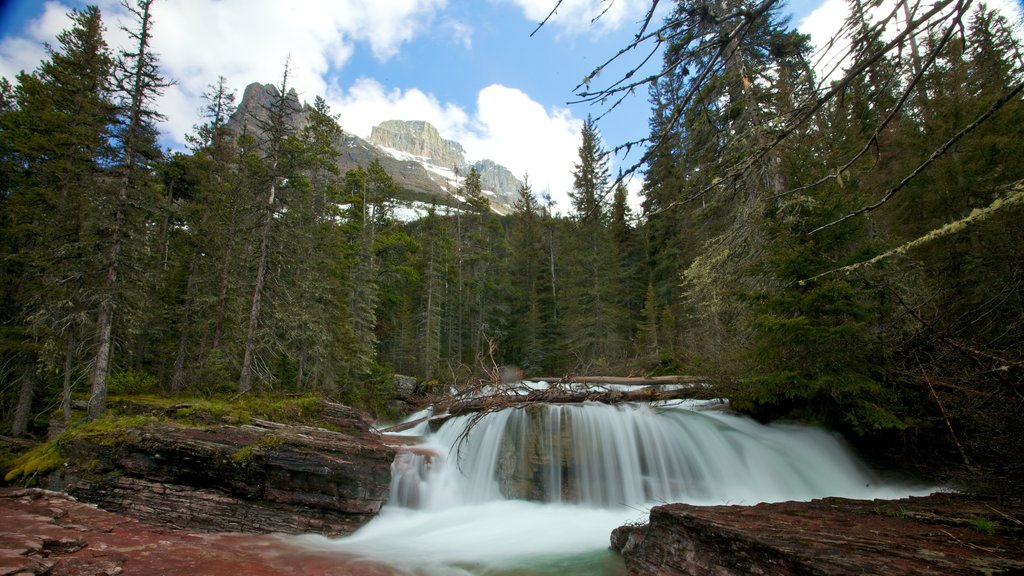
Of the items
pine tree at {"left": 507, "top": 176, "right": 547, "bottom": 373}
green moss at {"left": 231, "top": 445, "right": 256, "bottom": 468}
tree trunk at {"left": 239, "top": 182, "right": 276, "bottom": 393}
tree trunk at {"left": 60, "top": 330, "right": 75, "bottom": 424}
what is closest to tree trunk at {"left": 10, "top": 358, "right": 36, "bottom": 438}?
tree trunk at {"left": 60, "top": 330, "right": 75, "bottom": 424}

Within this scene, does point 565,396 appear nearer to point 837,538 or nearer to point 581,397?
point 581,397

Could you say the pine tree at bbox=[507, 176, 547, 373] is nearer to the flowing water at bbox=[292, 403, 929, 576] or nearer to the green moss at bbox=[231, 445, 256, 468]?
the flowing water at bbox=[292, 403, 929, 576]

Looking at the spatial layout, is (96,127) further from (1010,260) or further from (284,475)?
(1010,260)

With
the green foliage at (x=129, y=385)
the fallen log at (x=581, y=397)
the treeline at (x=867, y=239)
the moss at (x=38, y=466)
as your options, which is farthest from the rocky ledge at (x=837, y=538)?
the green foliage at (x=129, y=385)

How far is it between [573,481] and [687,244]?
1758 centimetres

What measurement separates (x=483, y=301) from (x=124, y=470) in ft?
88.2

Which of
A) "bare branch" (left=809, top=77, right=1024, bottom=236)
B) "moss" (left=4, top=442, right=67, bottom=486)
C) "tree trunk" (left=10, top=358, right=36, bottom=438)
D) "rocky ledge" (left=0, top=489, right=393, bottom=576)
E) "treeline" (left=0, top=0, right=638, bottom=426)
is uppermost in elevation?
"treeline" (left=0, top=0, right=638, bottom=426)

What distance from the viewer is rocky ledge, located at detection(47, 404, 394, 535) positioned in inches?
306

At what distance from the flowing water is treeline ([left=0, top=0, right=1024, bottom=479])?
1167 mm

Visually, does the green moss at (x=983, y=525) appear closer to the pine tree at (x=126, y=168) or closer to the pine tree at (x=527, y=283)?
the pine tree at (x=126, y=168)

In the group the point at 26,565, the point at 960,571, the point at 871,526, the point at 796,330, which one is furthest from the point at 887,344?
the point at 26,565

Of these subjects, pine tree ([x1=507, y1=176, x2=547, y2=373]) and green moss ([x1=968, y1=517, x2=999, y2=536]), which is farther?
pine tree ([x1=507, y1=176, x2=547, y2=373])

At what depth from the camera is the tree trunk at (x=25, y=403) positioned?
40.4ft

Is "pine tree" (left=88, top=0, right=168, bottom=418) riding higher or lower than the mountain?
lower
